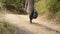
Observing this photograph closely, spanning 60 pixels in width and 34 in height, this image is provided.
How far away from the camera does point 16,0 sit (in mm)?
17172

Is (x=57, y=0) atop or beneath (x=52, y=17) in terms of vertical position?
atop

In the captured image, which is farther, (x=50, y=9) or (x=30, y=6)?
(x=50, y=9)

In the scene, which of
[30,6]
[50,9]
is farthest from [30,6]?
[50,9]

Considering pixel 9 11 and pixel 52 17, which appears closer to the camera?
pixel 52 17

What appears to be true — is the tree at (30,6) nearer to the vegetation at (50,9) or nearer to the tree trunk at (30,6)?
the tree trunk at (30,6)

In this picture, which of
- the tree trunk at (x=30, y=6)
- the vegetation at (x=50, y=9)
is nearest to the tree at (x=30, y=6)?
the tree trunk at (x=30, y=6)

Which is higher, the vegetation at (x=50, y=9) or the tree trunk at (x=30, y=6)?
the tree trunk at (x=30, y=6)

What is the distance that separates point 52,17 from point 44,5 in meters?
1.45

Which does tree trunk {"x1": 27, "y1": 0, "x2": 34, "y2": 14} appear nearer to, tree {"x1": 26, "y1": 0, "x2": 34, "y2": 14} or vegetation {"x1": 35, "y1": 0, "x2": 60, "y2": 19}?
tree {"x1": 26, "y1": 0, "x2": 34, "y2": 14}

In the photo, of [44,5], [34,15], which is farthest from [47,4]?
[34,15]

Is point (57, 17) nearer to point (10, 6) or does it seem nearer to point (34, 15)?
point (34, 15)

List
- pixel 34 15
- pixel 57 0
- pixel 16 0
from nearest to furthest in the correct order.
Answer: pixel 34 15 < pixel 57 0 < pixel 16 0

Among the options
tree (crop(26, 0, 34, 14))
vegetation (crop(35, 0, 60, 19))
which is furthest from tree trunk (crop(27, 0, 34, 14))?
vegetation (crop(35, 0, 60, 19))

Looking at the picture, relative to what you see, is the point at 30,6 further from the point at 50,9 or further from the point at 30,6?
the point at 50,9
